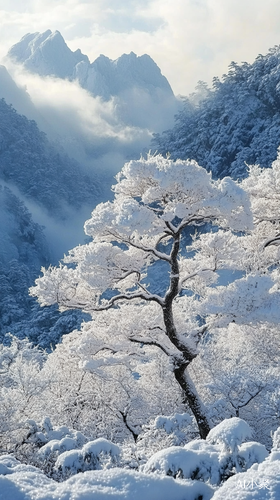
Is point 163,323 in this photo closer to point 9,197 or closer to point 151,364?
point 151,364

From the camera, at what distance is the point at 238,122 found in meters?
63.9

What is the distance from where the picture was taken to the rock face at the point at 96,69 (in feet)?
500

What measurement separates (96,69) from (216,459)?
163474 millimetres

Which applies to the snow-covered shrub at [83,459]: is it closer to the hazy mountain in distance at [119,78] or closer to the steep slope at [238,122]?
the steep slope at [238,122]

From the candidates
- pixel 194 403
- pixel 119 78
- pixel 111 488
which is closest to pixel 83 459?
pixel 111 488

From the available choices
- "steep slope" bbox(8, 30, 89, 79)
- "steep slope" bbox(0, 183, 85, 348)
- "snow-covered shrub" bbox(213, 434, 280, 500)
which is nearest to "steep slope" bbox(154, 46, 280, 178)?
"steep slope" bbox(0, 183, 85, 348)

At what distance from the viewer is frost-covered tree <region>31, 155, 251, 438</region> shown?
886 cm

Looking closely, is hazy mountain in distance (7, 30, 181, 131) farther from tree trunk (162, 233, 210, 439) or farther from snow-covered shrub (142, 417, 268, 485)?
snow-covered shrub (142, 417, 268, 485)

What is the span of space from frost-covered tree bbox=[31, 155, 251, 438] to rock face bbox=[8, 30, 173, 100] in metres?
153

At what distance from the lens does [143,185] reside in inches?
382

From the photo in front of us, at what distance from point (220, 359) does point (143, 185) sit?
6.86 metres

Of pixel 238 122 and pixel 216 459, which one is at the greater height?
pixel 238 122

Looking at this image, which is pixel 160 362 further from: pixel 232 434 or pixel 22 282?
pixel 22 282

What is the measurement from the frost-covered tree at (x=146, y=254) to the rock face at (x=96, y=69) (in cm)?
15331
